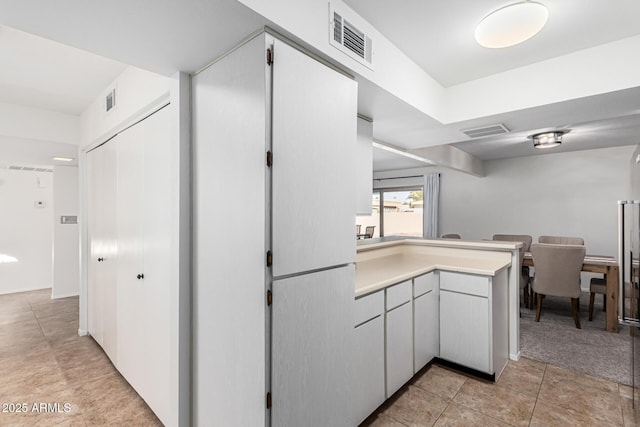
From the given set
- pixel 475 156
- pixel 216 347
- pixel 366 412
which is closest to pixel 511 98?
pixel 366 412

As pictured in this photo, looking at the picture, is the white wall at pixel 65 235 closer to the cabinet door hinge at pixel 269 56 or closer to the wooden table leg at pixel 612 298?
the cabinet door hinge at pixel 269 56

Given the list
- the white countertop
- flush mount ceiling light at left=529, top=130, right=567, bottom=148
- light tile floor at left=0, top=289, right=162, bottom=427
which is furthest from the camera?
flush mount ceiling light at left=529, top=130, right=567, bottom=148

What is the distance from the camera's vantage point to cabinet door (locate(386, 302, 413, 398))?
211 centimetres

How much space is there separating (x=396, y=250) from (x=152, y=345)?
2547mm

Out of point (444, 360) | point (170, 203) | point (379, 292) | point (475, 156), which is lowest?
point (444, 360)

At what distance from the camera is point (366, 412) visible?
1.90m

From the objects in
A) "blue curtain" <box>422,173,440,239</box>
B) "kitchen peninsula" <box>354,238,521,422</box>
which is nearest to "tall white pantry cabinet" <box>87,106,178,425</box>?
"kitchen peninsula" <box>354,238,521,422</box>

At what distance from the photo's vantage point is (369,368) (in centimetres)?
192

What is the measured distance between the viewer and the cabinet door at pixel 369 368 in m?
1.82

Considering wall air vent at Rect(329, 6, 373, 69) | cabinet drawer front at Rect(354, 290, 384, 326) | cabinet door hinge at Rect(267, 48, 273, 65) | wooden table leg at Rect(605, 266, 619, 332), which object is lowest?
wooden table leg at Rect(605, 266, 619, 332)

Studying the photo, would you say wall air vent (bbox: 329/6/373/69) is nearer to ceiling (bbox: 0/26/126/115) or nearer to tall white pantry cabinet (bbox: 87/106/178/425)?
tall white pantry cabinet (bbox: 87/106/178/425)

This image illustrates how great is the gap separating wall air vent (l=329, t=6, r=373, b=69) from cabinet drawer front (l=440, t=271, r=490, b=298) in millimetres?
1852

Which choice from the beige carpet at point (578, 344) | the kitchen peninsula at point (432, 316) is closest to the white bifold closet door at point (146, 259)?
the kitchen peninsula at point (432, 316)

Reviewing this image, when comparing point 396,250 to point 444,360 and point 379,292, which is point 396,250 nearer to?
point 444,360
